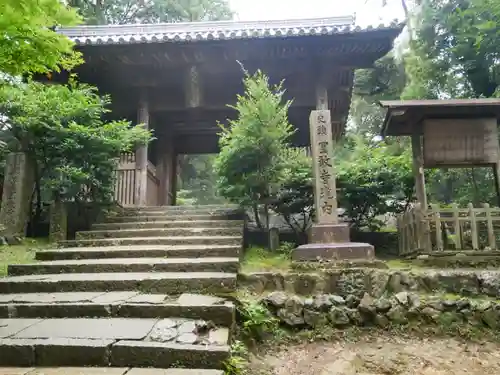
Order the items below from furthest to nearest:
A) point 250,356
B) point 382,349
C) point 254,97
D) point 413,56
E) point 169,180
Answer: point 413,56
point 169,180
point 254,97
point 382,349
point 250,356

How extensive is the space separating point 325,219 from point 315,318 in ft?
6.16

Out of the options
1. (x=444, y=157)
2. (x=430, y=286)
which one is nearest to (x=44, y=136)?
(x=430, y=286)

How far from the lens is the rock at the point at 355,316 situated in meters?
4.52

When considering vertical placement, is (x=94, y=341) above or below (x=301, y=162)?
below

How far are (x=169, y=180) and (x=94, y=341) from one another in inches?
355

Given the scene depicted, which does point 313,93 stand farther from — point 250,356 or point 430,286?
point 250,356

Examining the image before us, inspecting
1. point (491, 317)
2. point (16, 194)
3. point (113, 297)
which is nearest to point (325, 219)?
point (491, 317)

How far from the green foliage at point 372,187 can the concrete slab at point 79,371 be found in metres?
5.39

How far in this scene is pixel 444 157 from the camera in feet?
24.7

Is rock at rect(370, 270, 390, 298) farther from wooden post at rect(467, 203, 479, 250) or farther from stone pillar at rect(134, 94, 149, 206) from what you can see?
stone pillar at rect(134, 94, 149, 206)

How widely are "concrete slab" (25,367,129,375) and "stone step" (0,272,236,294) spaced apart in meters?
1.37

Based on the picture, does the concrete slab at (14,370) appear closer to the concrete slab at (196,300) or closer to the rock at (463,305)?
the concrete slab at (196,300)

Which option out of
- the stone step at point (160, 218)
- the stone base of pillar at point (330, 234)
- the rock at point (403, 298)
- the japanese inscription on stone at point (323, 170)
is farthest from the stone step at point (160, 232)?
the rock at point (403, 298)

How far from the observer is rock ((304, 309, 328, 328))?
4420 millimetres
